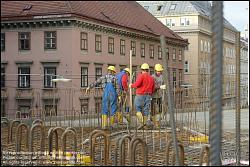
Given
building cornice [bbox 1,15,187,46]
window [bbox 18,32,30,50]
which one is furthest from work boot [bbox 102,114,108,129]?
window [bbox 18,32,30,50]

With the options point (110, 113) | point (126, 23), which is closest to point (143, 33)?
point (126, 23)

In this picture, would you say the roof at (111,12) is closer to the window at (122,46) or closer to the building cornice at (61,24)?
the building cornice at (61,24)

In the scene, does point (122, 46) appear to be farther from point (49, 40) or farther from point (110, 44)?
point (49, 40)

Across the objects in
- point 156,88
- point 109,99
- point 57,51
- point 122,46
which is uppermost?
point 122,46

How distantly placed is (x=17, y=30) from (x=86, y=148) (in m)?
25.5

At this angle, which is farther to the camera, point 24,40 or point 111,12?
point 24,40

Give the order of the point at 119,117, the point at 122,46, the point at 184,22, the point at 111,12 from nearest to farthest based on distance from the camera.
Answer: the point at 119,117 < the point at 111,12 < the point at 122,46 < the point at 184,22

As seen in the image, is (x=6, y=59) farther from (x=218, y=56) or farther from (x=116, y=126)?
(x=218, y=56)

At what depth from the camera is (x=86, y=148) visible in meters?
7.89

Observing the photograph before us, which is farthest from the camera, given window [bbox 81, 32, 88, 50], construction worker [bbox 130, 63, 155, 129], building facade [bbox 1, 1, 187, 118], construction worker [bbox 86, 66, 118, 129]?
Answer: window [bbox 81, 32, 88, 50]

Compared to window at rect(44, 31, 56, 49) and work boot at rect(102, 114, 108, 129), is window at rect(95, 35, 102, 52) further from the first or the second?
work boot at rect(102, 114, 108, 129)

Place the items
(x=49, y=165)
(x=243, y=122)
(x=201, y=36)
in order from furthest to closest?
(x=201, y=36), (x=243, y=122), (x=49, y=165)

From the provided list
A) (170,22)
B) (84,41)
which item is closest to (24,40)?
(84,41)

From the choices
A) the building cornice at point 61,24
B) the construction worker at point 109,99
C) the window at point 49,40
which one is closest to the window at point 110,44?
the building cornice at point 61,24
